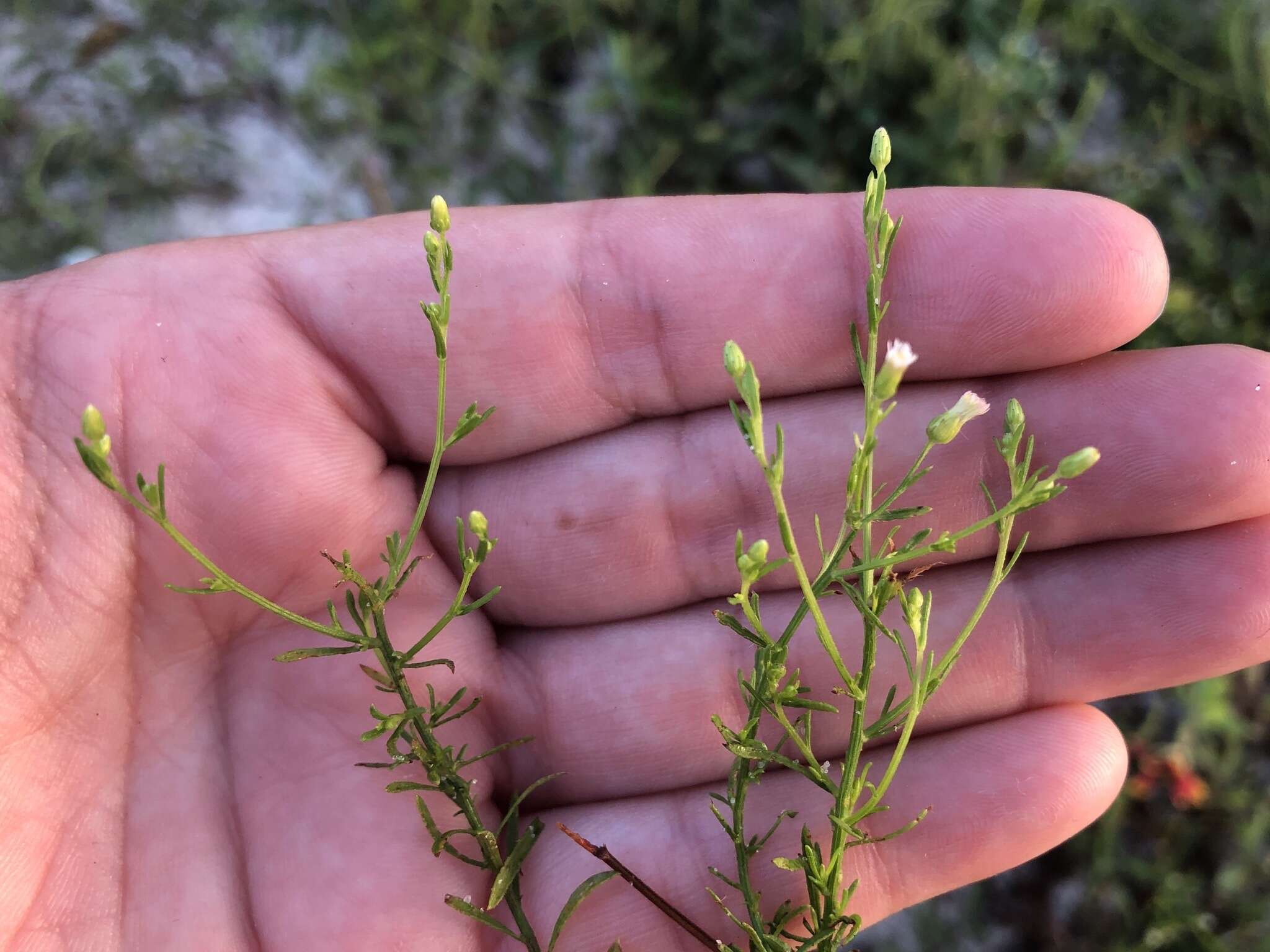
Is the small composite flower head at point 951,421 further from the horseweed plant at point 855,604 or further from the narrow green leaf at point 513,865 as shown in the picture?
the narrow green leaf at point 513,865

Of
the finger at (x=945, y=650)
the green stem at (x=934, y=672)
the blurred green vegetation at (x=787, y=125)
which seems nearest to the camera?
the green stem at (x=934, y=672)

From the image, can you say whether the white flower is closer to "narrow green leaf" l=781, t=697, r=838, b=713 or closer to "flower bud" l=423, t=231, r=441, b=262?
"narrow green leaf" l=781, t=697, r=838, b=713

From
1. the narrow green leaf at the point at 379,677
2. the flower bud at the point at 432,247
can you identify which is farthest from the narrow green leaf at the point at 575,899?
the flower bud at the point at 432,247

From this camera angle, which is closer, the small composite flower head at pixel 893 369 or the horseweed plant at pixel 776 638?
the small composite flower head at pixel 893 369

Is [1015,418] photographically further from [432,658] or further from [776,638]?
[432,658]


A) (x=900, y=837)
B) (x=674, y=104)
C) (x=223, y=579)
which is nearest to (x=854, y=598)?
(x=900, y=837)

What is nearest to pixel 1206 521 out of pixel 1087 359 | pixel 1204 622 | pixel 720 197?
pixel 1204 622

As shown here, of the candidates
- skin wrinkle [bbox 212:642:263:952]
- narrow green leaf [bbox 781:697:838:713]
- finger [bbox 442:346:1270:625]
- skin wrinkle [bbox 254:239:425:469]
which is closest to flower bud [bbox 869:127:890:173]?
finger [bbox 442:346:1270:625]
